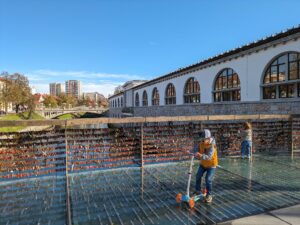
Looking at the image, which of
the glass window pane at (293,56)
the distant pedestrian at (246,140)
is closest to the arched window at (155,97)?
the glass window pane at (293,56)

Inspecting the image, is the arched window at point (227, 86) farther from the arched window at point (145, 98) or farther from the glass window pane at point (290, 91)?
the arched window at point (145, 98)

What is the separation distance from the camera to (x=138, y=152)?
298 inches

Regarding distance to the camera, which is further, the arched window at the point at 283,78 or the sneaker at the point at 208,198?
the arched window at the point at 283,78

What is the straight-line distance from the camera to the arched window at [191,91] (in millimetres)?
26770

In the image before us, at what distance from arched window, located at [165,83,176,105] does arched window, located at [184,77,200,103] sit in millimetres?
3504

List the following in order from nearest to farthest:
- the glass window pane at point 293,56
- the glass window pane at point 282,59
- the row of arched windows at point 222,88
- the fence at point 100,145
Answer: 1. the fence at point 100,145
2. the glass window pane at point 293,56
3. the glass window pane at point 282,59
4. the row of arched windows at point 222,88

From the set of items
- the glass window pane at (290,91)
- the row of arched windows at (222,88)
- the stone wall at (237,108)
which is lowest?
the stone wall at (237,108)

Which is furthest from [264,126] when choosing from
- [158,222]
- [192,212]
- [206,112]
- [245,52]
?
[206,112]

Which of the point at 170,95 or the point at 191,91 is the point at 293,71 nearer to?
the point at 191,91

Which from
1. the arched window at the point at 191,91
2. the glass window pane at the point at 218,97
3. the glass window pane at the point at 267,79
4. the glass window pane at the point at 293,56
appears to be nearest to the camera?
the glass window pane at the point at 293,56

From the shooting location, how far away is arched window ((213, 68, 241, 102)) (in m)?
20.6

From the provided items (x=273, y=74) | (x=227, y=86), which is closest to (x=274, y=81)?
(x=273, y=74)

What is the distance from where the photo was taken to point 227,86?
21766mm

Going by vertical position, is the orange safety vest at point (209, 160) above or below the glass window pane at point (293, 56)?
below
